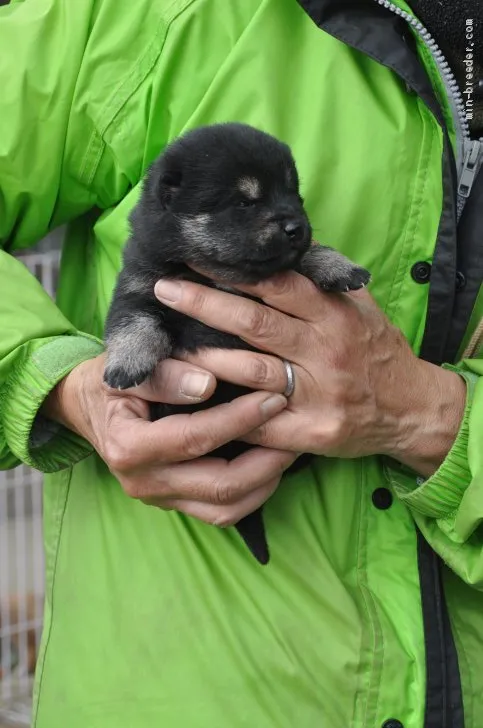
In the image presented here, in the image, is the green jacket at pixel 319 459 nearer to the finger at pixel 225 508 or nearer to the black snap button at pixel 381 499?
the black snap button at pixel 381 499

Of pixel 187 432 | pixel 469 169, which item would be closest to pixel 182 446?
pixel 187 432

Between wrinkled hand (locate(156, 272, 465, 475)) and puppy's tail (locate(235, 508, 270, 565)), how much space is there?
7.8 inches

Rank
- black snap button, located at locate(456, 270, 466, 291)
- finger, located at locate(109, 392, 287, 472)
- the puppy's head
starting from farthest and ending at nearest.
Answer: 1. black snap button, located at locate(456, 270, 466, 291)
2. the puppy's head
3. finger, located at locate(109, 392, 287, 472)

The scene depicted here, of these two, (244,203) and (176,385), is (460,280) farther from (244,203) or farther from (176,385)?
(176,385)

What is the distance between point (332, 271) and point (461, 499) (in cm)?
62

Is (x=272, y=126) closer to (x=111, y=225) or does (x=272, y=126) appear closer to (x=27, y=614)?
(x=111, y=225)

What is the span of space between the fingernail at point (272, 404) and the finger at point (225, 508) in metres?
0.19

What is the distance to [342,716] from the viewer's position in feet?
6.00

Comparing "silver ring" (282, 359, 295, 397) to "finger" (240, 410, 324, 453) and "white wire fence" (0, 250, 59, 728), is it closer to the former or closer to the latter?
"finger" (240, 410, 324, 453)

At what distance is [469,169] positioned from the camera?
74.7 inches

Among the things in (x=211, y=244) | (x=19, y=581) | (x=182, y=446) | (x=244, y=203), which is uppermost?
(x=244, y=203)

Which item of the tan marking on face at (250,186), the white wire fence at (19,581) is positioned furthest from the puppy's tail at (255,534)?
the white wire fence at (19,581)

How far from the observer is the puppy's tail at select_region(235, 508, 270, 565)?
6.01 feet

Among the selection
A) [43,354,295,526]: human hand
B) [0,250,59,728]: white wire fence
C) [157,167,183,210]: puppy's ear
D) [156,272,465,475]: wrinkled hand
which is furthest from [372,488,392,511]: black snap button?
[0,250,59,728]: white wire fence
